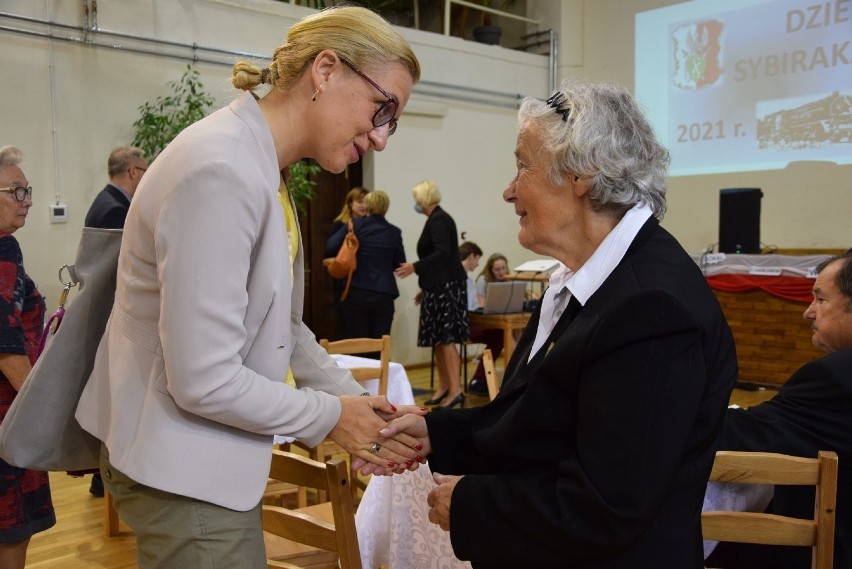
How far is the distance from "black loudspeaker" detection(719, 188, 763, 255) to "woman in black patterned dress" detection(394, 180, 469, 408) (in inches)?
116

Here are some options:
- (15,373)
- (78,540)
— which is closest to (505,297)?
(78,540)

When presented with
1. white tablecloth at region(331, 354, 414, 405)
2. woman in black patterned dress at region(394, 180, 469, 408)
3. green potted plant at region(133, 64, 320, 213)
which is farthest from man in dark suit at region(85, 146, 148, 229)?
woman in black patterned dress at region(394, 180, 469, 408)

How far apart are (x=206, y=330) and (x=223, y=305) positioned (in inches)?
1.7

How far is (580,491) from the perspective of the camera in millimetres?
1193

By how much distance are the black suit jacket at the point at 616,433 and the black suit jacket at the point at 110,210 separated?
339 cm

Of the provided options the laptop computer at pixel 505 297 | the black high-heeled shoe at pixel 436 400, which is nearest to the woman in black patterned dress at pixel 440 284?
the black high-heeled shoe at pixel 436 400

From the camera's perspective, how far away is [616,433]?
1.16 meters

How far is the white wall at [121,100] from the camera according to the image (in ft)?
18.0

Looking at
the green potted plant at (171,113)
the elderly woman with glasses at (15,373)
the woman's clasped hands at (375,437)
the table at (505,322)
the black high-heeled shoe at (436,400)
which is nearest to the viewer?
the woman's clasped hands at (375,437)

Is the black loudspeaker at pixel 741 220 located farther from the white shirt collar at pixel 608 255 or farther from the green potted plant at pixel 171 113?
the white shirt collar at pixel 608 255

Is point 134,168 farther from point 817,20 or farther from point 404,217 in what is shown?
point 817,20

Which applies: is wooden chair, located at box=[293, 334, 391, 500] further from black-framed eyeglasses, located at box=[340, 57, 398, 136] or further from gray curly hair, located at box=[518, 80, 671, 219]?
gray curly hair, located at box=[518, 80, 671, 219]

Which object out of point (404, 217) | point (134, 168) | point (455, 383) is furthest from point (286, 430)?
point (404, 217)

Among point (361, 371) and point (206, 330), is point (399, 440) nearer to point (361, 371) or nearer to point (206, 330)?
point (206, 330)
